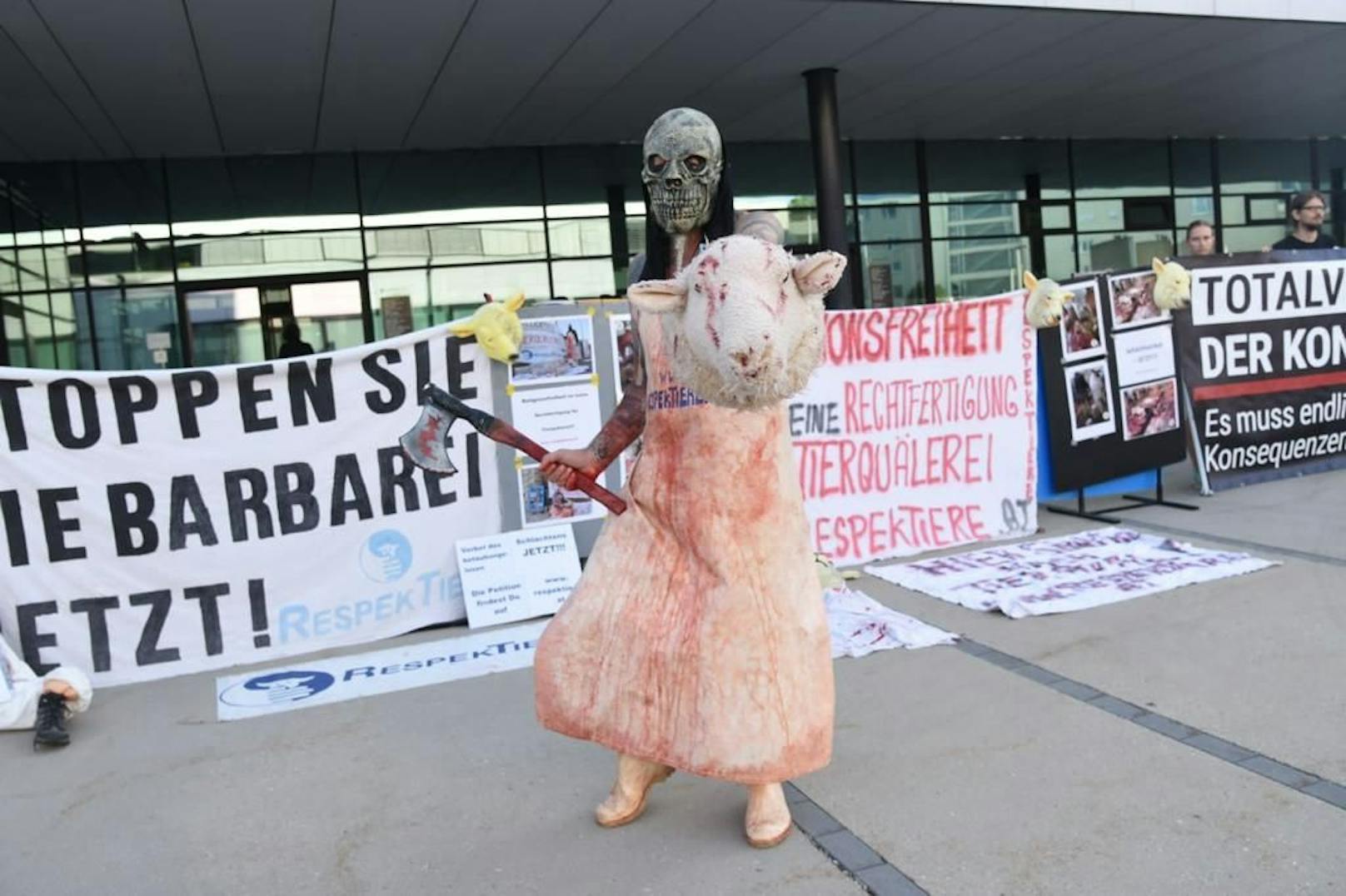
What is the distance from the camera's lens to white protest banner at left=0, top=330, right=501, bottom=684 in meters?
4.97

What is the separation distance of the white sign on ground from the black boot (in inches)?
22.4

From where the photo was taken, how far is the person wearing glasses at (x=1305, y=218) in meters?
7.60

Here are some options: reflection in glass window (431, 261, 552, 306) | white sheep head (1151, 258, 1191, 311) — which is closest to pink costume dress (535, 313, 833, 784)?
white sheep head (1151, 258, 1191, 311)

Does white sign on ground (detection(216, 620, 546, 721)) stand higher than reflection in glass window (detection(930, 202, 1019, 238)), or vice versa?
reflection in glass window (detection(930, 202, 1019, 238))

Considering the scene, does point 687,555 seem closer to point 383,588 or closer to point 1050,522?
point 383,588

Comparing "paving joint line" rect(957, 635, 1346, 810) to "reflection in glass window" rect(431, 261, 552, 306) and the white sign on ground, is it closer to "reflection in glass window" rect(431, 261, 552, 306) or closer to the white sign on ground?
the white sign on ground

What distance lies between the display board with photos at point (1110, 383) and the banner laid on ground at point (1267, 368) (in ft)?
0.96

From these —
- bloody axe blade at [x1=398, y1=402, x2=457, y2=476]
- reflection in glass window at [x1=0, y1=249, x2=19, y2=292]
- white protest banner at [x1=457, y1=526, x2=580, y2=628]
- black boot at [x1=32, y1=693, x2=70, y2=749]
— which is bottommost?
black boot at [x1=32, y1=693, x2=70, y2=749]

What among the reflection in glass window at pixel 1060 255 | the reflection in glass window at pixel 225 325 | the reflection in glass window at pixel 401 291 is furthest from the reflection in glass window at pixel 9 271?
the reflection in glass window at pixel 1060 255

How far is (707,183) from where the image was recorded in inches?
117

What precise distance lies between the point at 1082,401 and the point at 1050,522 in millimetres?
831

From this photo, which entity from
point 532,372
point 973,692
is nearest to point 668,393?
point 973,692

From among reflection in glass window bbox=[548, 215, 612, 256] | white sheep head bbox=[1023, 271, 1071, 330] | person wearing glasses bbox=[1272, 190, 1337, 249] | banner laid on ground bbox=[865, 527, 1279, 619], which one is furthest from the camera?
reflection in glass window bbox=[548, 215, 612, 256]

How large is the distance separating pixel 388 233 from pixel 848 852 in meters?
12.0
